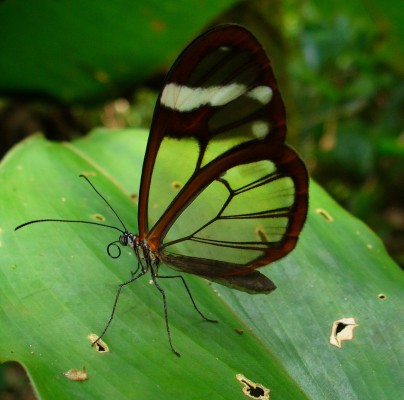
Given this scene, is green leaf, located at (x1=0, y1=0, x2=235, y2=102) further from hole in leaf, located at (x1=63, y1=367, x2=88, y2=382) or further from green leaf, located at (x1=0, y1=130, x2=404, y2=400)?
hole in leaf, located at (x1=63, y1=367, x2=88, y2=382)

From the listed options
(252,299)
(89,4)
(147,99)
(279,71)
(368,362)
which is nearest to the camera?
(368,362)

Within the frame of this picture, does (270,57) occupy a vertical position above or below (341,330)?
above

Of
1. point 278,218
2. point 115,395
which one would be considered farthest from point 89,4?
point 115,395

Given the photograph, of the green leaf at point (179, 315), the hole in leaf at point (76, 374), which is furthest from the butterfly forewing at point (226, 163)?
the hole in leaf at point (76, 374)

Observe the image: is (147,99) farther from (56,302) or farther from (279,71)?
(56,302)

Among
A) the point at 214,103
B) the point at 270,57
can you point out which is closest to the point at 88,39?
the point at 270,57

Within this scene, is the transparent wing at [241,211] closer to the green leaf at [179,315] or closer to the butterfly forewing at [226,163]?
the butterfly forewing at [226,163]

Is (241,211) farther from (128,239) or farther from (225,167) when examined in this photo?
(128,239)
